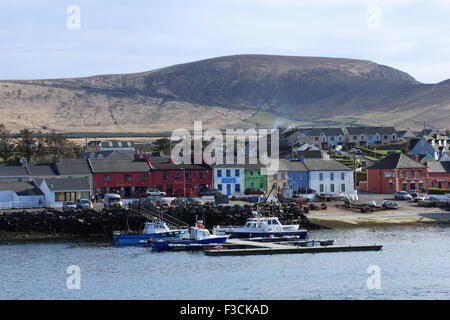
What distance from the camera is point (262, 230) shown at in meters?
66.5

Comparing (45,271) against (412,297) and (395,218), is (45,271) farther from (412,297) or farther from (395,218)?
(395,218)

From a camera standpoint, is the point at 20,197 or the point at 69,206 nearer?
the point at 69,206

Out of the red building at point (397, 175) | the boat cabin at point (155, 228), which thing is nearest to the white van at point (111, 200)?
the boat cabin at point (155, 228)

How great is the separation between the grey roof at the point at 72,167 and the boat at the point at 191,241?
27.0 metres

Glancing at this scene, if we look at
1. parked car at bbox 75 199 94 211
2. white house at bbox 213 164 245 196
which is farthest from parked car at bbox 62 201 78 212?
white house at bbox 213 164 245 196

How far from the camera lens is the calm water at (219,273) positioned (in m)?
44.4

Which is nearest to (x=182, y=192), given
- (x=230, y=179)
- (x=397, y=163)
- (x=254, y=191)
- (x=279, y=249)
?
(x=230, y=179)

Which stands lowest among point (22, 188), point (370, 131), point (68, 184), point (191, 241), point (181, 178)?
point (191, 241)

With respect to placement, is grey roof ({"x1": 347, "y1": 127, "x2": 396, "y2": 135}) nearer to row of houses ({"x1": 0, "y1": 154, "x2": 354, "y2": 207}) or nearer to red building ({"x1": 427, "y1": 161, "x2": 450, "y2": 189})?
red building ({"x1": 427, "y1": 161, "x2": 450, "y2": 189})

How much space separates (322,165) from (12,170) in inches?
1373

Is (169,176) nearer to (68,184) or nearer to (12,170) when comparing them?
(68,184)

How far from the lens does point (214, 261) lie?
55.4 meters

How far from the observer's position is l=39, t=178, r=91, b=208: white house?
80000 mm
